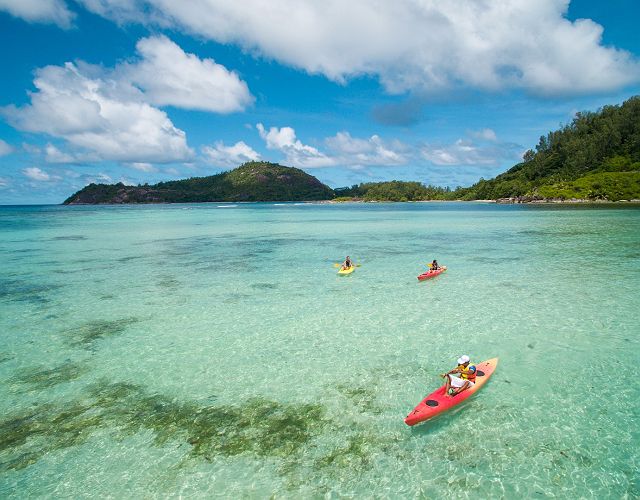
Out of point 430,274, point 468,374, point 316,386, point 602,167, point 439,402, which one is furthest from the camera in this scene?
point 602,167

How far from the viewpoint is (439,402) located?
12711 mm

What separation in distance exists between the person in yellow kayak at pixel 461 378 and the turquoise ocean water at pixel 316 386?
774 millimetres

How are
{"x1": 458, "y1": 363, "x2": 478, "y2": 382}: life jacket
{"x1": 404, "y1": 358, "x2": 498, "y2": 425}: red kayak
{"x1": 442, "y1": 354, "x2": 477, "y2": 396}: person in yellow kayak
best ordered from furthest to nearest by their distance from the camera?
{"x1": 458, "y1": 363, "x2": 478, "y2": 382}: life jacket < {"x1": 442, "y1": 354, "x2": 477, "y2": 396}: person in yellow kayak < {"x1": 404, "y1": 358, "x2": 498, "y2": 425}: red kayak

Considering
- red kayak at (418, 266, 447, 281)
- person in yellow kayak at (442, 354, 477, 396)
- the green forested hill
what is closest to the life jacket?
person in yellow kayak at (442, 354, 477, 396)

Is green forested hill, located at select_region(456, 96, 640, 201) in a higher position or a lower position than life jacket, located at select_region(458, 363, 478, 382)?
higher

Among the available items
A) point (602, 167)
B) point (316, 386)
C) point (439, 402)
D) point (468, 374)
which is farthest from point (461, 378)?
point (602, 167)

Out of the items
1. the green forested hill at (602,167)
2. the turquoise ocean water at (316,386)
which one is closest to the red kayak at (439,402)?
the turquoise ocean water at (316,386)

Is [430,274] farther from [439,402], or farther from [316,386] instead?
[439,402]

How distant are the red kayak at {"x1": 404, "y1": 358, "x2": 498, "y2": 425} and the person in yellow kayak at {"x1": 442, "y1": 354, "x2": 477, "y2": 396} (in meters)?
0.14

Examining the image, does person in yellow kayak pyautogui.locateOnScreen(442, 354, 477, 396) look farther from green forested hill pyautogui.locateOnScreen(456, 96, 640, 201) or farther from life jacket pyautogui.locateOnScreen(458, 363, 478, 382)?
green forested hill pyautogui.locateOnScreen(456, 96, 640, 201)

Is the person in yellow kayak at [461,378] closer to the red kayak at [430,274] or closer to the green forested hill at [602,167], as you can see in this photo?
the red kayak at [430,274]

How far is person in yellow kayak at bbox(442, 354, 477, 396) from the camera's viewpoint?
13297 mm

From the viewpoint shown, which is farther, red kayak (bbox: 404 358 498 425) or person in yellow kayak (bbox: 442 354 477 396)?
person in yellow kayak (bbox: 442 354 477 396)

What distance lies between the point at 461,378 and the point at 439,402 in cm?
177
